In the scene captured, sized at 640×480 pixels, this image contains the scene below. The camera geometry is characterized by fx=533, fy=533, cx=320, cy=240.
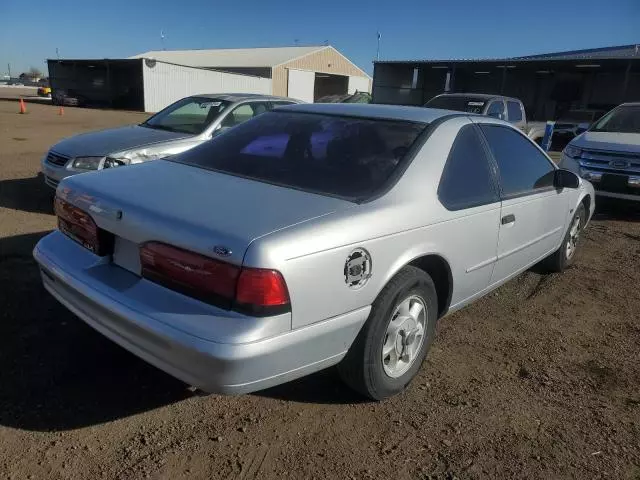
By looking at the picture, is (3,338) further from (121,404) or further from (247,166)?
(247,166)

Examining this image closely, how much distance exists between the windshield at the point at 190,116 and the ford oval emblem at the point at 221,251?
4.97m

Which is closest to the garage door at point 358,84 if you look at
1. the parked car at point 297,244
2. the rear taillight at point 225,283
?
the parked car at point 297,244

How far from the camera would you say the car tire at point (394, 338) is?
2580 mm

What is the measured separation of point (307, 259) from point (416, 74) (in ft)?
104

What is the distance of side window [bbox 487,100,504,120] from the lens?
1181 centimetres

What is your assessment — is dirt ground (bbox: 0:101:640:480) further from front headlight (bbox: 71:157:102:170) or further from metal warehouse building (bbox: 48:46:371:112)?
metal warehouse building (bbox: 48:46:371:112)

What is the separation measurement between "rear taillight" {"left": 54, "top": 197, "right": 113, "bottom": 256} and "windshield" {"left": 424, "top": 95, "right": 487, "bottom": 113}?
10.0 metres

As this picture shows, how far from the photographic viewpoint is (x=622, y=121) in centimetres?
894

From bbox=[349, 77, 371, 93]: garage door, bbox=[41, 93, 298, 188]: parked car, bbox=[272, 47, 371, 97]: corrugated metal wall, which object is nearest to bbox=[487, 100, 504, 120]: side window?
bbox=[41, 93, 298, 188]: parked car

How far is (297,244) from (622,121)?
8.72 m

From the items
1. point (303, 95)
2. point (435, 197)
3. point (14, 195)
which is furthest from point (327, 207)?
point (303, 95)

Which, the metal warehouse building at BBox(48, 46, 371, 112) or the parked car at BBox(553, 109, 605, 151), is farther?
the metal warehouse building at BBox(48, 46, 371, 112)

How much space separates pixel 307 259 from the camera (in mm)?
2223

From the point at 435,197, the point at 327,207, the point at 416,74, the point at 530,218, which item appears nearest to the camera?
the point at 327,207
